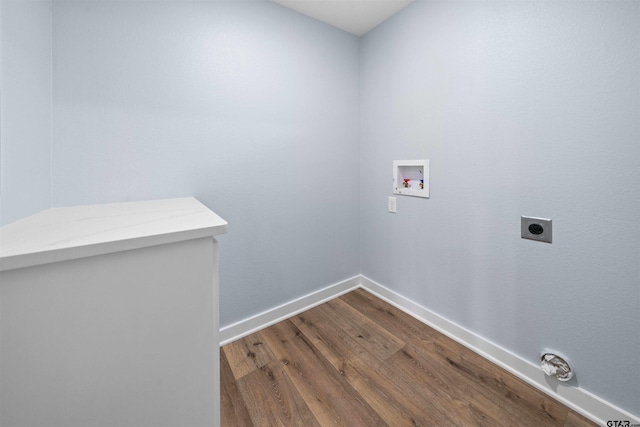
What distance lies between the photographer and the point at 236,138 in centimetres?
151

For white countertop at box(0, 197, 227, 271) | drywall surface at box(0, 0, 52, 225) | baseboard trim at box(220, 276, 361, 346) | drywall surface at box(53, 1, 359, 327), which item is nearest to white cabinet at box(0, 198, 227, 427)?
white countertop at box(0, 197, 227, 271)

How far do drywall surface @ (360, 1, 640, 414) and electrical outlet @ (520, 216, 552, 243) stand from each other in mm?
24

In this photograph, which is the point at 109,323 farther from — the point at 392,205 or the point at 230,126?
the point at 392,205

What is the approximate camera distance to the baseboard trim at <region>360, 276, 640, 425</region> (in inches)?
40.8

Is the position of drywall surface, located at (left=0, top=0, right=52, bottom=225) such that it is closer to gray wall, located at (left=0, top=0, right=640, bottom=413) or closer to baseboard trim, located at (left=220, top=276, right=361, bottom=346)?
gray wall, located at (left=0, top=0, right=640, bottom=413)

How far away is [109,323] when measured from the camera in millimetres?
612

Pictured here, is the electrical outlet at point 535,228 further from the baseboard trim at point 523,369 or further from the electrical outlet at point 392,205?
the electrical outlet at point 392,205

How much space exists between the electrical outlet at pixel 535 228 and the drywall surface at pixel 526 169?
2 centimetres

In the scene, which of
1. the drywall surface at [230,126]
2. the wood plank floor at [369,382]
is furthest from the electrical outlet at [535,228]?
the drywall surface at [230,126]

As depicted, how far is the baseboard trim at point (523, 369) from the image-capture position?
1037mm

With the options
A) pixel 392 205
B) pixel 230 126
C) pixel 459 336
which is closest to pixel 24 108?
pixel 230 126

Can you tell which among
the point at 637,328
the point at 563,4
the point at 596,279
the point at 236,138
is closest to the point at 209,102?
the point at 236,138

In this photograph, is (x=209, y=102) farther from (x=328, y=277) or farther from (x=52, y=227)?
(x=328, y=277)

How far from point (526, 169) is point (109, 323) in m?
1.68
